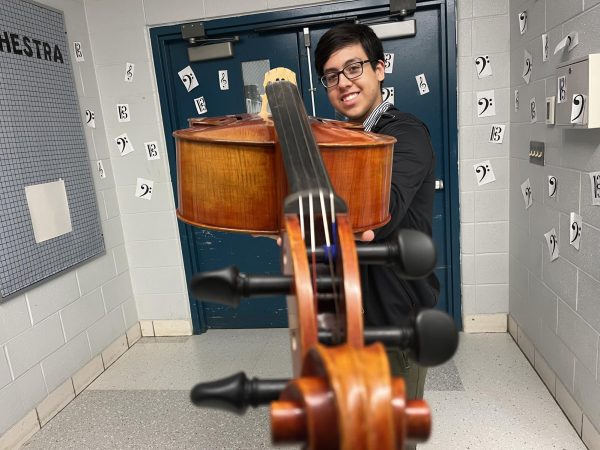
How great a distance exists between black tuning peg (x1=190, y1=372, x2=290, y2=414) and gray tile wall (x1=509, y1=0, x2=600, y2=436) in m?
1.74

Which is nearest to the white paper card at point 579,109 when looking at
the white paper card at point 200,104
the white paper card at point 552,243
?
the white paper card at point 552,243

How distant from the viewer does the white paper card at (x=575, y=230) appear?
194 cm

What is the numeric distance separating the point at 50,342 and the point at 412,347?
8.31ft

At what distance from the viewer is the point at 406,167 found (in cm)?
113

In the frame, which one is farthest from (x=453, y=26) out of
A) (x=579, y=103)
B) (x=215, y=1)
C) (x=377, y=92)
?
(x=377, y=92)

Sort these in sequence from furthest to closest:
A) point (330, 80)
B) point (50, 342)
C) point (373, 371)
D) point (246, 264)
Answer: point (246, 264), point (50, 342), point (330, 80), point (373, 371)

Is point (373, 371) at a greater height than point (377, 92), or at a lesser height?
lesser

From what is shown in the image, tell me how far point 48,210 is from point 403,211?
215 cm

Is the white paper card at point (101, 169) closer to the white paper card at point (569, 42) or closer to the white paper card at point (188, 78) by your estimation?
the white paper card at point (188, 78)

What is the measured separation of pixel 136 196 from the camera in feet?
10.5

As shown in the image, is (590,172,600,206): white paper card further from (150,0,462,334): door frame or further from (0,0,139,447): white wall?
(0,0,139,447): white wall

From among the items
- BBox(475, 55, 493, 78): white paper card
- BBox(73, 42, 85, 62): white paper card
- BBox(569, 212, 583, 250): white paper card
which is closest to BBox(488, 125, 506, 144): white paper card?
BBox(475, 55, 493, 78): white paper card

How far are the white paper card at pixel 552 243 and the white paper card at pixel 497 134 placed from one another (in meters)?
0.75

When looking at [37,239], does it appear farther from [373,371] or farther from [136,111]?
[373,371]
